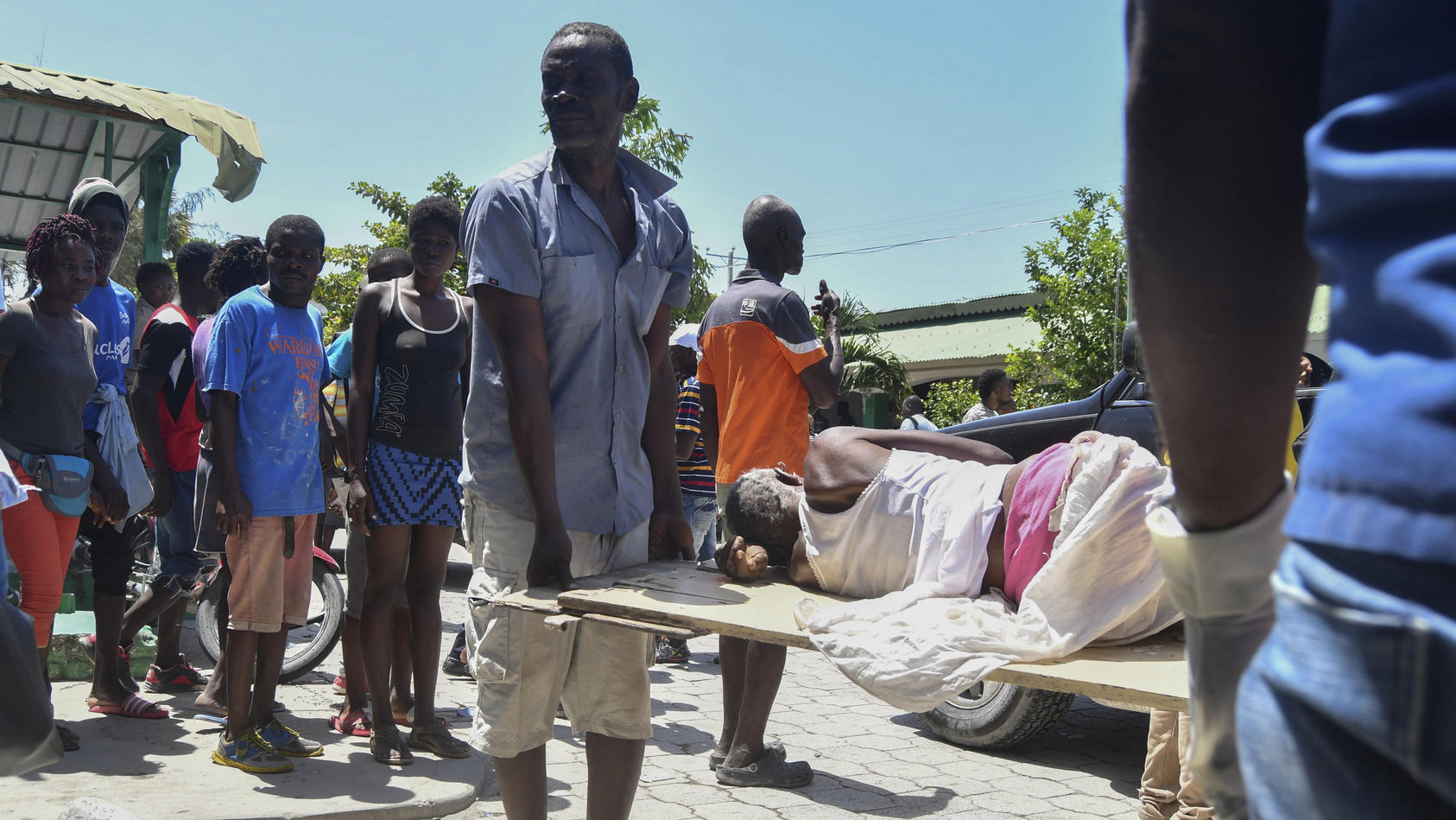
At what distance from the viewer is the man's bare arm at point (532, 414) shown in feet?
9.27

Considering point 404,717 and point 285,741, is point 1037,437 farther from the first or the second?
point 285,741

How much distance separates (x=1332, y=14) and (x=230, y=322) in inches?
165

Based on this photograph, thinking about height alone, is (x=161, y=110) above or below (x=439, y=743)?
above

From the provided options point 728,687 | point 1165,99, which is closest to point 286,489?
point 728,687

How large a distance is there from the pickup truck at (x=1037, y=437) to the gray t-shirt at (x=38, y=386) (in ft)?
11.4

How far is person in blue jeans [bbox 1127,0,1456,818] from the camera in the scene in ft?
2.36

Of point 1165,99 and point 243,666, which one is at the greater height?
point 1165,99

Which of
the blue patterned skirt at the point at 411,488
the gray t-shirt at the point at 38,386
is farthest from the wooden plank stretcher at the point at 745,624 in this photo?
the gray t-shirt at the point at 38,386

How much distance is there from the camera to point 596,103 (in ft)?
9.97

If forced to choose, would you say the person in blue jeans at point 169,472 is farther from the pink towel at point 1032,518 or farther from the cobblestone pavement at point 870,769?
the pink towel at point 1032,518

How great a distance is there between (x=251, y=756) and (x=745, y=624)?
2.45m

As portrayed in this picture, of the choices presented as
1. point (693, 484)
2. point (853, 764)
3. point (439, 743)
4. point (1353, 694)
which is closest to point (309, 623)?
point (439, 743)

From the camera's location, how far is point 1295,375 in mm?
982

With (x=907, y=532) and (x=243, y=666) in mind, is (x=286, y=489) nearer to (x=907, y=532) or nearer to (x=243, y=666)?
(x=243, y=666)
